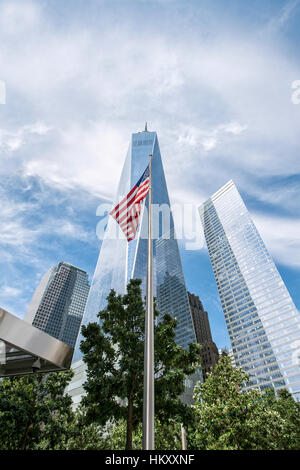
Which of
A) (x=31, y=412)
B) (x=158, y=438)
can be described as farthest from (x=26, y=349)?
(x=158, y=438)

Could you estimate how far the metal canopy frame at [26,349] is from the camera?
598 centimetres

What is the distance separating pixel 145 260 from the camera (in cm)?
11438

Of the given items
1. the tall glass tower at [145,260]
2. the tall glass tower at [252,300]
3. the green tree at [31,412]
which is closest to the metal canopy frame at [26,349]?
the green tree at [31,412]

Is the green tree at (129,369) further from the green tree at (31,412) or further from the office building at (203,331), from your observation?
the office building at (203,331)

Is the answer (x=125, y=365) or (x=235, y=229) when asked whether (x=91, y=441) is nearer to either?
(x=125, y=365)

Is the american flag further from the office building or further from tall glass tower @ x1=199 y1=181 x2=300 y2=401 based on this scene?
tall glass tower @ x1=199 y1=181 x2=300 y2=401

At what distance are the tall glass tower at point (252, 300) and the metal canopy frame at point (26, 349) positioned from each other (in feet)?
458

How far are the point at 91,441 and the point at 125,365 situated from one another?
20.1 metres

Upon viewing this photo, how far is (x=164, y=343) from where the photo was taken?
13.0 meters

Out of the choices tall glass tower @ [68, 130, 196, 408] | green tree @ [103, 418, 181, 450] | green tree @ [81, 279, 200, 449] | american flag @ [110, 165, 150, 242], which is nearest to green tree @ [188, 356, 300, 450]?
green tree @ [103, 418, 181, 450]

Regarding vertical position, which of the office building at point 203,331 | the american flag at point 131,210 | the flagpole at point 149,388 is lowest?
the flagpole at point 149,388

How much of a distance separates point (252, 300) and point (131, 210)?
153635 millimetres
